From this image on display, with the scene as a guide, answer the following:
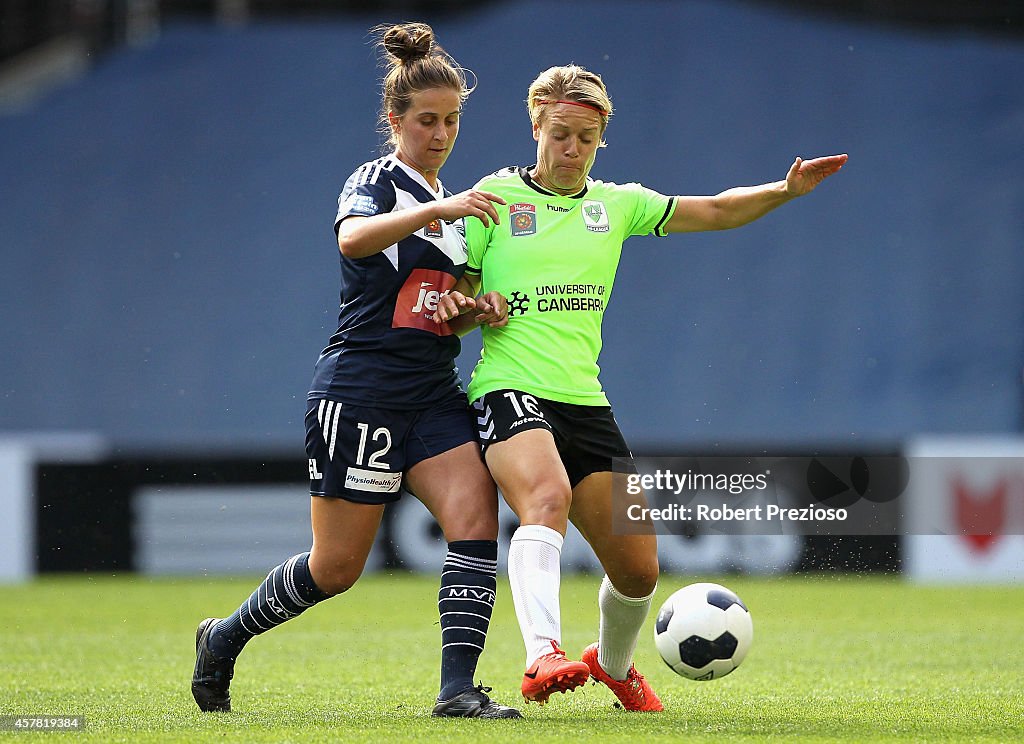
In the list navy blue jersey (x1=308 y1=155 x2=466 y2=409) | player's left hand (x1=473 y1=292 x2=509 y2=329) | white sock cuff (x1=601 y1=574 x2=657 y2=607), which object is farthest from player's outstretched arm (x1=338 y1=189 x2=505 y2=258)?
white sock cuff (x1=601 y1=574 x2=657 y2=607)

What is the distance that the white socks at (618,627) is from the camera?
15.8ft

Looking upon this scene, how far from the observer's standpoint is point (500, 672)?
6266mm

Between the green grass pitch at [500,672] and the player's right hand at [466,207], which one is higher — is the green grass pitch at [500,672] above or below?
below

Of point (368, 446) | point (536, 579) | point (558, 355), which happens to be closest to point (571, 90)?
point (558, 355)

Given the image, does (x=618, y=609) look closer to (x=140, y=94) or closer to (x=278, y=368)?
(x=278, y=368)

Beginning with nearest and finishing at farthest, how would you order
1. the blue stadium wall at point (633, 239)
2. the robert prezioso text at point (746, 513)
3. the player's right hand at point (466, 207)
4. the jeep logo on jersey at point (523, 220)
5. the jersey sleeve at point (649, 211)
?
the player's right hand at point (466, 207), the jeep logo on jersey at point (523, 220), the jersey sleeve at point (649, 211), the robert prezioso text at point (746, 513), the blue stadium wall at point (633, 239)

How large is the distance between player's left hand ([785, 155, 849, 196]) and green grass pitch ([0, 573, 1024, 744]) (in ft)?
5.70

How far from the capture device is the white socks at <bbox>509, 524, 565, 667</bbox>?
14.2ft

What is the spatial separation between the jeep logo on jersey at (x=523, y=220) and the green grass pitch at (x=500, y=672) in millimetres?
1551

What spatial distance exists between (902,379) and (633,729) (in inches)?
473

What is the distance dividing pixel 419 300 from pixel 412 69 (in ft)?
2.43

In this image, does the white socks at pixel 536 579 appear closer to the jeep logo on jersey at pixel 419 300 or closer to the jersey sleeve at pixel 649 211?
the jeep logo on jersey at pixel 419 300

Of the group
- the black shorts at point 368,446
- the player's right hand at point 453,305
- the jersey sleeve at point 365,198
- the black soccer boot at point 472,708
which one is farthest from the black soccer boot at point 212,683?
the jersey sleeve at point 365,198

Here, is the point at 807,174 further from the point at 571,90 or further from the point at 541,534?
the point at 541,534
